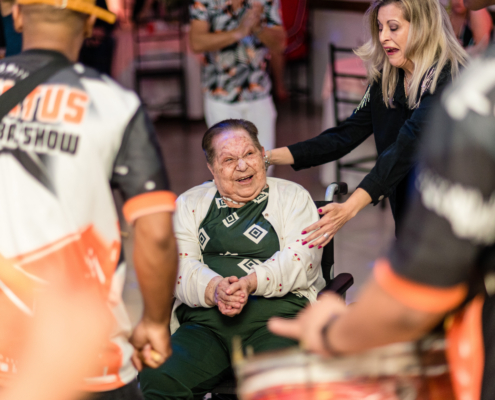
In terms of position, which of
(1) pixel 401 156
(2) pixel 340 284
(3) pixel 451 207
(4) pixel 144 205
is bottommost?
(2) pixel 340 284

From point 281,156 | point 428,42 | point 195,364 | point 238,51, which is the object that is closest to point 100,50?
point 238,51

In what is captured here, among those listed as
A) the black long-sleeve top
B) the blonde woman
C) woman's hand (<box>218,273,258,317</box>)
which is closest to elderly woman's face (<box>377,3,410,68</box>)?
the blonde woman

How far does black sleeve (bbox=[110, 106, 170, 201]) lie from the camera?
1090mm

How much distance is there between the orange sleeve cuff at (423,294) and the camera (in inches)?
32.0

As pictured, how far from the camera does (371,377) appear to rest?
0.97m

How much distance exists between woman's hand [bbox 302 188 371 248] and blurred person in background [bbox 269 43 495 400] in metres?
1.03

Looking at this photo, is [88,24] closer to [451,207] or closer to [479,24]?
[451,207]

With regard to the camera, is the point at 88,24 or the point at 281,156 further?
the point at 281,156

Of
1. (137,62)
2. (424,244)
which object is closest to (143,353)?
(424,244)

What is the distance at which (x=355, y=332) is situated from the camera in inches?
35.5

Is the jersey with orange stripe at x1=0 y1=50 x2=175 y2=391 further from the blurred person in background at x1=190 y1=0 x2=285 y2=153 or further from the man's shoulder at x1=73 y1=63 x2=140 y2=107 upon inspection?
the blurred person in background at x1=190 y1=0 x2=285 y2=153

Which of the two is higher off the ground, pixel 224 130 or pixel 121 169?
pixel 121 169

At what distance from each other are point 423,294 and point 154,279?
526mm

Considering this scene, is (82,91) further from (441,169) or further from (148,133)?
(441,169)
